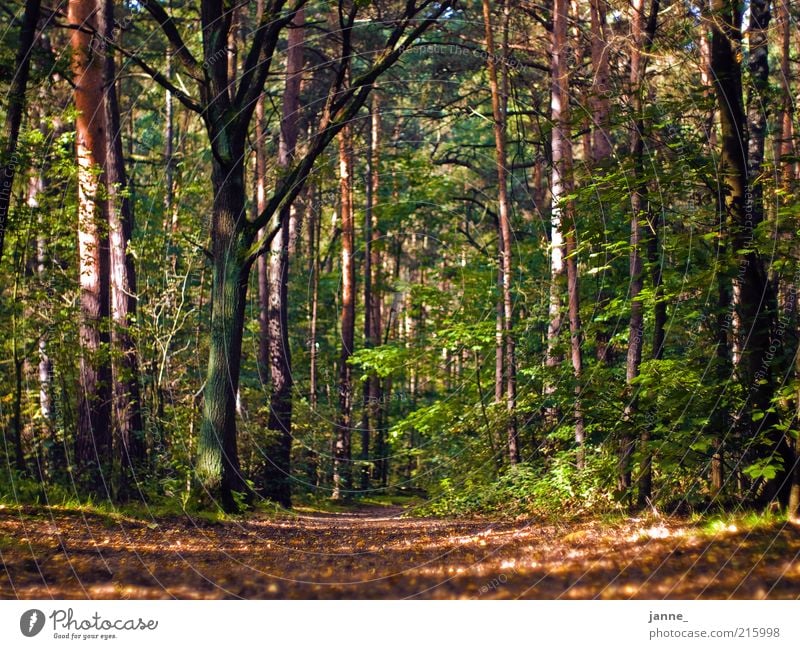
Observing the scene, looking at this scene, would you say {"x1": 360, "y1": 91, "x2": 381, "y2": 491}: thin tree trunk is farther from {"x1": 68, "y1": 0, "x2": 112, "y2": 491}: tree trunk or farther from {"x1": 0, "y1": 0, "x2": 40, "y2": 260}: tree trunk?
{"x1": 0, "y1": 0, "x2": 40, "y2": 260}: tree trunk

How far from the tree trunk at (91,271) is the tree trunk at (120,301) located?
187mm

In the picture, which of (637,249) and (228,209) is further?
(228,209)

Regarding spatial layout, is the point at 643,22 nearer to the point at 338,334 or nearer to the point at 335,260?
the point at 338,334

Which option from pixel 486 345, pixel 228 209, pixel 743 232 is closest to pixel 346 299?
pixel 486 345

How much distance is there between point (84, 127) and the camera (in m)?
13.2

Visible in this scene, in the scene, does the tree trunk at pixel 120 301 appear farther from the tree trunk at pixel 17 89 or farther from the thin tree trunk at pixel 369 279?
the thin tree trunk at pixel 369 279

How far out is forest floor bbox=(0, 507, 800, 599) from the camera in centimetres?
686

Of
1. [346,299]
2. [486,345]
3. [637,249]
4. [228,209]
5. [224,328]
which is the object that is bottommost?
[486,345]

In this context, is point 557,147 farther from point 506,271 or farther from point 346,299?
point 346,299

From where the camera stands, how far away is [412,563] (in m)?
7.85

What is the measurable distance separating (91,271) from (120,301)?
0.75 m

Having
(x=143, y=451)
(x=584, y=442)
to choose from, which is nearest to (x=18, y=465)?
(x=143, y=451)

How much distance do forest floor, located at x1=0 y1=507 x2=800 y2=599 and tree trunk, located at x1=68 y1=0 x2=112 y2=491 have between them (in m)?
3.52

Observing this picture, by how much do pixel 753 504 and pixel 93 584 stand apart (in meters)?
6.55
